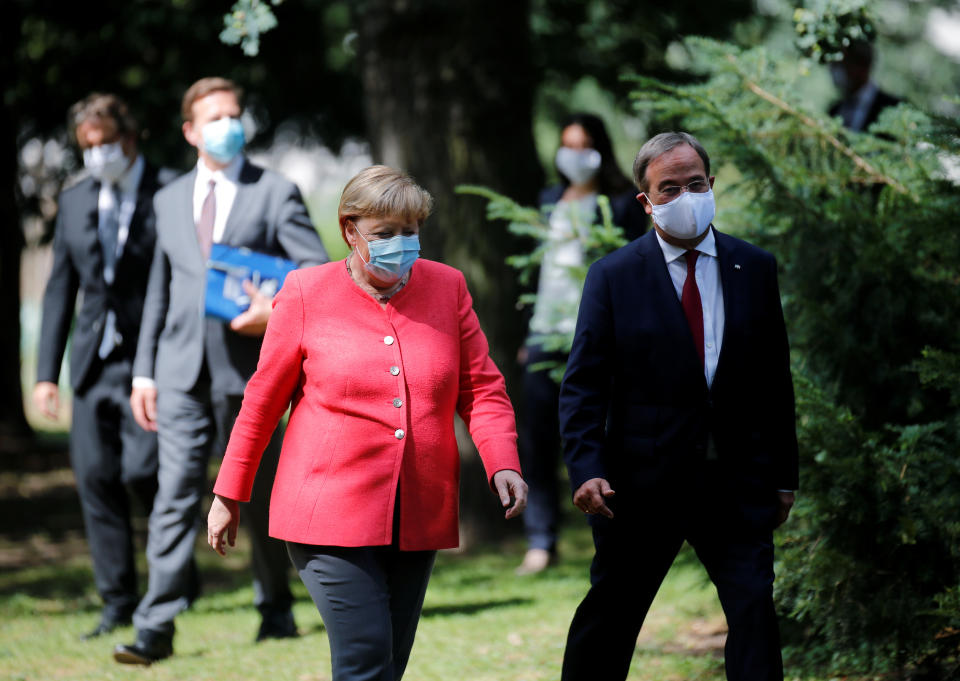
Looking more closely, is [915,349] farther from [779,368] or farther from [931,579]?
[779,368]

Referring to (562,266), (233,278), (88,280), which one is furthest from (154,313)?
(562,266)

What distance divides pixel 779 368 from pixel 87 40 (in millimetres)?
A: 10831

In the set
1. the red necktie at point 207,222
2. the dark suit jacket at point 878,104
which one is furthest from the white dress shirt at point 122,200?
the dark suit jacket at point 878,104

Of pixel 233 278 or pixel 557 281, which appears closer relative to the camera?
pixel 233 278

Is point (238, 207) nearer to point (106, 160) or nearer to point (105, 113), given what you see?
point (106, 160)

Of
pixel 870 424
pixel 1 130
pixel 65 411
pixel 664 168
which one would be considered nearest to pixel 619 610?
pixel 664 168

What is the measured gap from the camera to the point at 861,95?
282 inches

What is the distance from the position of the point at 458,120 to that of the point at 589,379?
5381 millimetres

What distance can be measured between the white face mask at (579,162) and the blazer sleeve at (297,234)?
206 centimetres

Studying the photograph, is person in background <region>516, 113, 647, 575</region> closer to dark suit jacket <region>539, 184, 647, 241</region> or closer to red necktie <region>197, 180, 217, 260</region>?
dark suit jacket <region>539, 184, 647, 241</region>

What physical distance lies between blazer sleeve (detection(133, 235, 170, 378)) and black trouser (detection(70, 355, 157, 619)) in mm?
612

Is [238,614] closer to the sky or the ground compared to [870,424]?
closer to the ground

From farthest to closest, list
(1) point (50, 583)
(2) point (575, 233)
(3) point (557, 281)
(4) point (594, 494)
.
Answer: (1) point (50, 583) → (3) point (557, 281) → (2) point (575, 233) → (4) point (594, 494)

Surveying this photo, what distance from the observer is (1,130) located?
596 inches
